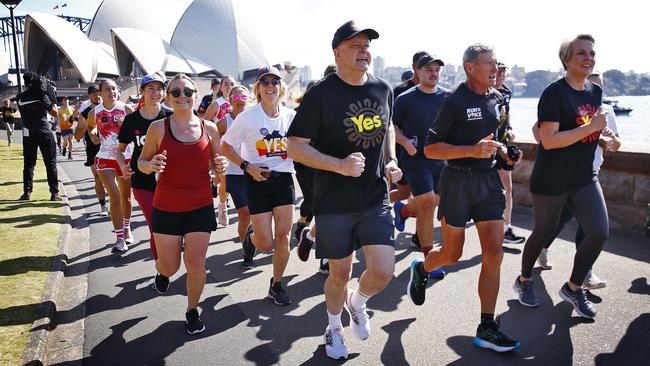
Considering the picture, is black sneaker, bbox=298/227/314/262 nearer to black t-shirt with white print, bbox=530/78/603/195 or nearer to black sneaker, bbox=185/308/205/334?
black sneaker, bbox=185/308/205/334

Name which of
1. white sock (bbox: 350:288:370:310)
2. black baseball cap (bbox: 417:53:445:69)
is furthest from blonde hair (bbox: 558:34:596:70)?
white sock (bbox: 350:288:370:310)

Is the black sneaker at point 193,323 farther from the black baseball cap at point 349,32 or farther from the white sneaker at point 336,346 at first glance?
the black baseball cap at point 349,32

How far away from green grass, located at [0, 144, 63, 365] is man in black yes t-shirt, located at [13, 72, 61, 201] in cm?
48

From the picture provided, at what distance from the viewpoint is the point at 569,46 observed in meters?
3.97

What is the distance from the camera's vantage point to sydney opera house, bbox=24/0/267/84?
6506 cm

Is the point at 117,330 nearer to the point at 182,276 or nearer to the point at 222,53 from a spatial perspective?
the point at 182,276

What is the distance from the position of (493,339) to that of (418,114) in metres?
2.57

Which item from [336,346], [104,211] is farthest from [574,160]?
[104,211]

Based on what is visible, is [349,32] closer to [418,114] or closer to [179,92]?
[179,92]

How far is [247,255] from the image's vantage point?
5.84 meters

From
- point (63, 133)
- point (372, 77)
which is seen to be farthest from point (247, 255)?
point (63, 133)

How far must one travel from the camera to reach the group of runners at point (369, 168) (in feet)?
11.1

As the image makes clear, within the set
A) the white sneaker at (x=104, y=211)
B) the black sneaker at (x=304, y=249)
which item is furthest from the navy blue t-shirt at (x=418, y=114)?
the white sneaker at (x=104, y=211)

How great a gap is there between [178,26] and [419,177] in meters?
78.4
